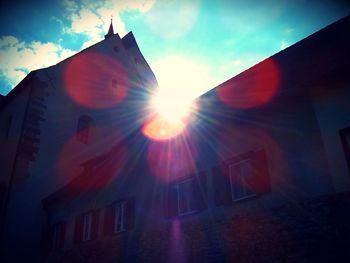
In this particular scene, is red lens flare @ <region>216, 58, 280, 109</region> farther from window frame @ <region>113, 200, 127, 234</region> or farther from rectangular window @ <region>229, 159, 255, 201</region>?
window frame @ <region>113, 200, 127, 234</region>

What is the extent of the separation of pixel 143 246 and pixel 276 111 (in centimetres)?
537

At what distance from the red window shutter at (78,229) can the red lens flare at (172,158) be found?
4.48 meters

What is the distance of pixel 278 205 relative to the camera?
6887mm

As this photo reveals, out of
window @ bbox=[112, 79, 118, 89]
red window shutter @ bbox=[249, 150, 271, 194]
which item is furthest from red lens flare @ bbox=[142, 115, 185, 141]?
window @ bbox=[112, 79, 118, 89]

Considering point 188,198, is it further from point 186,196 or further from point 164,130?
point 164,130

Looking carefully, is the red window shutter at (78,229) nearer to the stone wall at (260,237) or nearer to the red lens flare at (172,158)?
the stone wall at (260,237)

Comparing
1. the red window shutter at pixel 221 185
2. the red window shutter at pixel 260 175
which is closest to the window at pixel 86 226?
the red window shutter at pixel 221 185

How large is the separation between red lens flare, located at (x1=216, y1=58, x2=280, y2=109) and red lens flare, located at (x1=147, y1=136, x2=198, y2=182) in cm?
175

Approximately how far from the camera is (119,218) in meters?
11.2

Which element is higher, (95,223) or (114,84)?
(114,84)

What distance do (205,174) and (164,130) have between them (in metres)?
2.24

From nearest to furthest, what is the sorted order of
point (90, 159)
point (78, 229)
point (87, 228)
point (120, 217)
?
point (120, 217), point (87, 228), point (78, 229), point (90, 159)

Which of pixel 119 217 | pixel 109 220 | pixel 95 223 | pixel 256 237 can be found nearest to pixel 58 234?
pixel 95 223

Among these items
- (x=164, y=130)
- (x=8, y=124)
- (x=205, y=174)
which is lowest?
(x=205, y=174)
